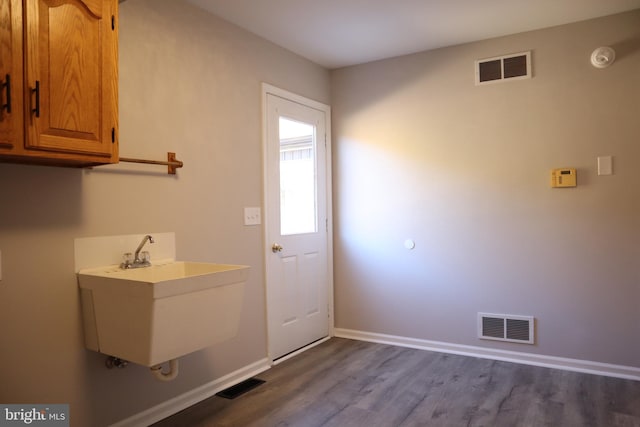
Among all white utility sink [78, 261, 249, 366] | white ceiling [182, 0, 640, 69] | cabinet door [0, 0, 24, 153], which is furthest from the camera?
white ceiling [182, 0, 640, 69]

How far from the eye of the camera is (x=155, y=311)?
1932 millimetres

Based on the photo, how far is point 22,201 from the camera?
1.97 m

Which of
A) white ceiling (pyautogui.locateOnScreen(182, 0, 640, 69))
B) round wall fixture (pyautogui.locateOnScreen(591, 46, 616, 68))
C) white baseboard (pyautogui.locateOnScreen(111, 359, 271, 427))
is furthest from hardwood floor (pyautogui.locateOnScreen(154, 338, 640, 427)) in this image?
white ceiling (pyautogui.locateOnScreen(182, 0, 640, 69))

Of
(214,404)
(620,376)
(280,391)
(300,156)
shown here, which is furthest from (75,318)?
(620,376)

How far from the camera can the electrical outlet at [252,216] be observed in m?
3.17

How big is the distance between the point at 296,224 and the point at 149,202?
143cm

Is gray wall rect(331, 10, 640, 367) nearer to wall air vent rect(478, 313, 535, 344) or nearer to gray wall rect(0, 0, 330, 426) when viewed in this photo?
wall air vent rect(478, 313, 535, 344)

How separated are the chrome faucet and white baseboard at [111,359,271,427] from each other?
0.80m

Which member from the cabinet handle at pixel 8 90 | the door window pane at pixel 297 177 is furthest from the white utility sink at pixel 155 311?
the door window pane at pixel 297 177

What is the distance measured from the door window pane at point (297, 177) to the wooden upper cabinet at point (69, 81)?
5.61 ft

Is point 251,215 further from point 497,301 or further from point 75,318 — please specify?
point 497,301

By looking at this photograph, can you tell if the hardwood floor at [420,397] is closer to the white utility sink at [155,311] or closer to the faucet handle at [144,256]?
the white utility sink at [155,311]

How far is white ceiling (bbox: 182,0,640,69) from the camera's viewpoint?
2.85 m

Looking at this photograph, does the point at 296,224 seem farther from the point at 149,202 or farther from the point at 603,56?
the point at 603,56
